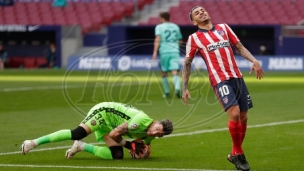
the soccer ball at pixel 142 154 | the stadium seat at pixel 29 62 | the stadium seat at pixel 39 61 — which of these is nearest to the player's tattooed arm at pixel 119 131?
the soccer ball at pixel 142 154

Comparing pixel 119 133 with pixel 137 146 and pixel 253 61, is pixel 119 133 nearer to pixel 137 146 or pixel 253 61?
pixel 137 146

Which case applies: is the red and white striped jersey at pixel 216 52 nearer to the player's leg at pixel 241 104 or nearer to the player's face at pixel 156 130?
the player's leg at pixel 241 104

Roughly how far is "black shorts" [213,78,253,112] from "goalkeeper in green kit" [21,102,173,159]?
3.02 feet

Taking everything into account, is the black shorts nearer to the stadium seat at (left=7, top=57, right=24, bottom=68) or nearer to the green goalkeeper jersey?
the green goalkeeper jersey

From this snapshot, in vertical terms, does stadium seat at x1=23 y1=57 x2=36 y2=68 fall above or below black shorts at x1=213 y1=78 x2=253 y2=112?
below

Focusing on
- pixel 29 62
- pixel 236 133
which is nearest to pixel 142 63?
pixel 29 62

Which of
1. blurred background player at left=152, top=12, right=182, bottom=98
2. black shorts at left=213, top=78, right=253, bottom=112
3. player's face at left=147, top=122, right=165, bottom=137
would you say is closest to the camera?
black shorts at left=213, top=78, right=253, bottom=112

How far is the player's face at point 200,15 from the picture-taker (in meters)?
10.0

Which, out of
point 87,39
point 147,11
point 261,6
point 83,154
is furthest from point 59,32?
point 83,154

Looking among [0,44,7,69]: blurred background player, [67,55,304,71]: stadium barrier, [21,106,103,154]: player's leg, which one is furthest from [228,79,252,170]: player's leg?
[0,44,7,69]: blurred background player

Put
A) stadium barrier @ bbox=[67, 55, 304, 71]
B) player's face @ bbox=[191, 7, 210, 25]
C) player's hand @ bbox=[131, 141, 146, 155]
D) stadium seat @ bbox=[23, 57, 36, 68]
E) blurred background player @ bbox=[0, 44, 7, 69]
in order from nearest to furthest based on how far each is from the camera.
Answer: player's face @ bbox=[191, 7, 210, 25] < player's hand @ bbox=[131, 141, 146, 155] < stadium barrier @ bbox=[67, 55, 304, 71] < blurred background player @ bbox=[0, 44, 7, 69] < stadium seat @ bbox=[23, 57, 36, 68]

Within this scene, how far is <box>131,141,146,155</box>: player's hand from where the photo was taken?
10.7 meters

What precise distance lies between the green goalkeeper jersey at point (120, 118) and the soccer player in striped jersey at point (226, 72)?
763 millimetres

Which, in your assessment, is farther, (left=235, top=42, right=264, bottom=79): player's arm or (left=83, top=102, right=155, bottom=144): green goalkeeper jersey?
(left=83, top=102, right=155, bottom=144): green goalkeeper jersey
